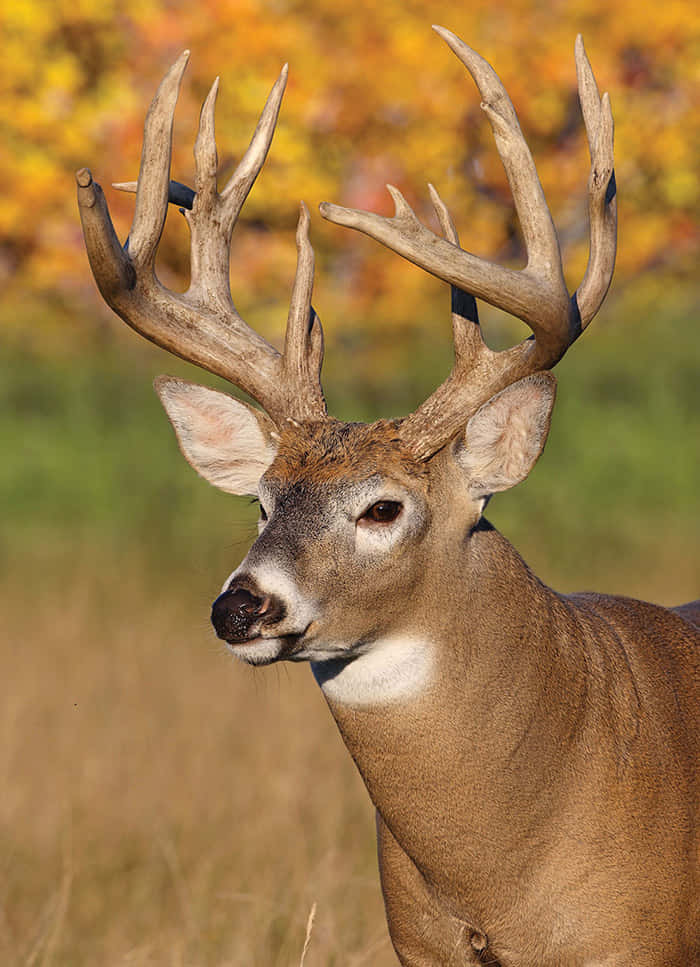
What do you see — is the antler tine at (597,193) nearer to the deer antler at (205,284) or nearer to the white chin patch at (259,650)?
the deer antler at (205,284)

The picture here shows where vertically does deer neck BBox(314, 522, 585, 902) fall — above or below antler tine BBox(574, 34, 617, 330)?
below

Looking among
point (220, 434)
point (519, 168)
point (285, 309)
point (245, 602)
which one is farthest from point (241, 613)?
point (285, 309)

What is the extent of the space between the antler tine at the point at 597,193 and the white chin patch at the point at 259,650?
4.38 feet

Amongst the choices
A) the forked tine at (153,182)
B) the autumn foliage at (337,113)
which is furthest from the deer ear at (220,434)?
the autumn foliage at (337,113)

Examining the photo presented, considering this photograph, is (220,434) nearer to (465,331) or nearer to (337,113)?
(465,331)

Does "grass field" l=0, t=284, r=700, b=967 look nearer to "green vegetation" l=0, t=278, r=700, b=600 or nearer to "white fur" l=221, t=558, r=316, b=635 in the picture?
"green vegetation" l=0, t=278, r=700, b=600

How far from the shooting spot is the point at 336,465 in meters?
3.82

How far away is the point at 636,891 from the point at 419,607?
0.86 m

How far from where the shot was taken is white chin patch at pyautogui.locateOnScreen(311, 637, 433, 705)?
371 cm

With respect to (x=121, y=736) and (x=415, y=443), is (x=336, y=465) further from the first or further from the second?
(x=121, y=736)

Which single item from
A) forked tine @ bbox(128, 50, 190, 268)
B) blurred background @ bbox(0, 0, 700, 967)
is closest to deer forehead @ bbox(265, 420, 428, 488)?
forked tine @ bbox(128, 50, 190, 268)

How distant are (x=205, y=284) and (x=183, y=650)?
4.90 metres

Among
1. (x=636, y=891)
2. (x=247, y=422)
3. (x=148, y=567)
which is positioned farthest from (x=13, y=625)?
(x=636, y=891)

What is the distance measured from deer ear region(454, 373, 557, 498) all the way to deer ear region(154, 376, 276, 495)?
0.58 metres
